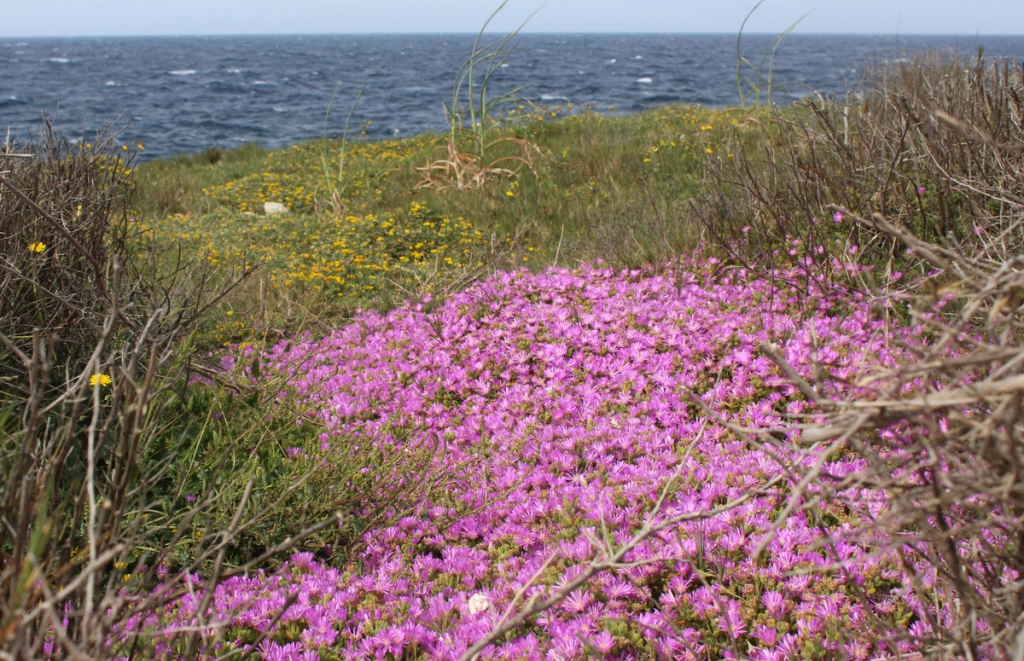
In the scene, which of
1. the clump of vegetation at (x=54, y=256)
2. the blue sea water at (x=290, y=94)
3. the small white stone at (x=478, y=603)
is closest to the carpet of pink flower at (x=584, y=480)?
the small white stone at (x=478, y=603)

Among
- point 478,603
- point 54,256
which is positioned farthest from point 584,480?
point 54,256

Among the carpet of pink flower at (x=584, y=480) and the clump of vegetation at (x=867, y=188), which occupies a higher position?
the clump of vegetation at (x=867, y=188)

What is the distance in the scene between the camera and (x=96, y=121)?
96.1 ft

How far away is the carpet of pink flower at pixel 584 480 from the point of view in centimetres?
212

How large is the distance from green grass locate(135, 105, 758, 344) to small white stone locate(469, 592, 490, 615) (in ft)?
6.96

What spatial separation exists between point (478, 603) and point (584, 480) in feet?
2.64

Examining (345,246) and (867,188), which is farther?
(345,246)

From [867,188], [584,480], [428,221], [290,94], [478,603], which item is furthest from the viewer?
[290,94]

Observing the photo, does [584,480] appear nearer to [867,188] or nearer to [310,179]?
[867,188]

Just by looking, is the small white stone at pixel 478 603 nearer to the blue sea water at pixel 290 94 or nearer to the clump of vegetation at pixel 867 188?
the clump of vegetation at pixel 867 188

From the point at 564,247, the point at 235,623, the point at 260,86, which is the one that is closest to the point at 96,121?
the point at 260,86

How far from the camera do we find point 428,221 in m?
7.73

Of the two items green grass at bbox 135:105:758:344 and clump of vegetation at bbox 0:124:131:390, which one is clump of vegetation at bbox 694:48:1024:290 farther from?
clump of vegetation at bbox 0:124:131:390

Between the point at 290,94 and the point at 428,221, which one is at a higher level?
the point at 290,94
